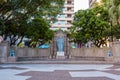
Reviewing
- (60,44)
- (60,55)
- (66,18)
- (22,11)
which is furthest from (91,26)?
(66,18)

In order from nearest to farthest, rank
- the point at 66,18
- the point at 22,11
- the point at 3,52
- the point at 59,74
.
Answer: the point at 59,74
the point at 3,52
the point at 22,11
the point at 66,18

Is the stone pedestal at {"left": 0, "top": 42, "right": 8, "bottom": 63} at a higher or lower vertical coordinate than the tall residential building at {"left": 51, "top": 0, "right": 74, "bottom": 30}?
lower

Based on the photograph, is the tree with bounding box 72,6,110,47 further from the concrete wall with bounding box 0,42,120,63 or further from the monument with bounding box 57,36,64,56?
the monument with bounding box 57,36,64,56

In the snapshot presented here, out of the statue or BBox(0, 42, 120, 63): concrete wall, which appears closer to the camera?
BBox(0, 42, 120, 63): concrete wall

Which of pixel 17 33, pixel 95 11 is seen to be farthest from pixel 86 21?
pixel 17 33

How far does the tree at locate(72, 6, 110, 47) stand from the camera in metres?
32.8

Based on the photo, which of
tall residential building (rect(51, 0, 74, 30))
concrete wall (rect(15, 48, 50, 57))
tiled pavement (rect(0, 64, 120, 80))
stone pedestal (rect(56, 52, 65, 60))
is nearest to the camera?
tiled pavement (rect(0, 64, 120, 80))

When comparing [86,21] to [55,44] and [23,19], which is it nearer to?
[55,44]

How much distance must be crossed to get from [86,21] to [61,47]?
6680 mm

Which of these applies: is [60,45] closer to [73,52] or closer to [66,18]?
[73,52]

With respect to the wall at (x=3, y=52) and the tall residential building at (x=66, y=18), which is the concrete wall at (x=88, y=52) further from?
the tall residential building at (x=66, y=18)

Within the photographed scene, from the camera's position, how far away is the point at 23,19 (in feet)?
91.4

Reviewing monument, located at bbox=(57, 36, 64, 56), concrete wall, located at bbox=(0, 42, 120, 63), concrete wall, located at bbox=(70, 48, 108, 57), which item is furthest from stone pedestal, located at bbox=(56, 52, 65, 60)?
concrete wall, located at bbox=(70, 48, 108, 57)

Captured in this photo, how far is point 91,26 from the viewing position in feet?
110
